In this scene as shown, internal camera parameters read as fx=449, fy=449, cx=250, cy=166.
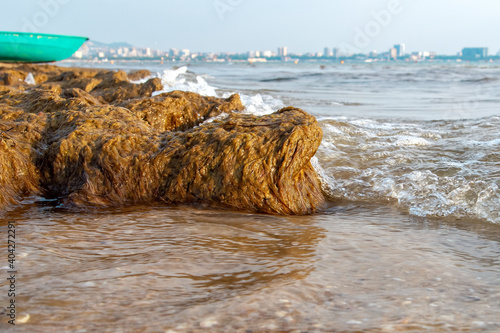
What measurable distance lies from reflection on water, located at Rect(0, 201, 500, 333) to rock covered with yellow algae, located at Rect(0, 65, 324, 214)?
0.21 metres

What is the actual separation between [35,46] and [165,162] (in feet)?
44.8

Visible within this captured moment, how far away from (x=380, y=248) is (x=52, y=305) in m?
1.80

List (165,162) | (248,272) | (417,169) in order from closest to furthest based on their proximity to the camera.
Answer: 1. (248,272)
2. (165,162)
3. (417,169)

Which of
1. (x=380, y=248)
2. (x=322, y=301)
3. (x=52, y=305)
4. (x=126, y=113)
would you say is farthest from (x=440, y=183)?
(x=52, y=305)

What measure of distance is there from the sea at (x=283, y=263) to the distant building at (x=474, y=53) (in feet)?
369

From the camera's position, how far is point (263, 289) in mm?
2023

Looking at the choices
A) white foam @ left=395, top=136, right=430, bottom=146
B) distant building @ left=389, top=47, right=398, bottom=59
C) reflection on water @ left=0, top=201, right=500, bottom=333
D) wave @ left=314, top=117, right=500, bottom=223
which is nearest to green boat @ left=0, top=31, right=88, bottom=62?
wave @ left=314, top=117, right=500, bottom=223

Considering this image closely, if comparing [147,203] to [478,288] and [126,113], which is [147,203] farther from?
[478,288]

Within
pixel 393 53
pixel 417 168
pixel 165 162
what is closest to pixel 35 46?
pixel 165 162

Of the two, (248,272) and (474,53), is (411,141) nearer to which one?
(248,272)

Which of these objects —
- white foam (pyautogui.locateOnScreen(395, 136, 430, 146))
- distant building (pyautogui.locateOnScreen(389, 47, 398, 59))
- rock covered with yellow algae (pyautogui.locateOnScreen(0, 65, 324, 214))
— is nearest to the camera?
rock covered with yellow algae (pyautogui.locateOnScreen(0, 65, 324, 214))

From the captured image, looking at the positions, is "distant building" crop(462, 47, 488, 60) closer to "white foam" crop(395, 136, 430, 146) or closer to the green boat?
the green boat

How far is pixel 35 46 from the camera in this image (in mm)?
14953

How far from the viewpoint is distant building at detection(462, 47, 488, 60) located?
334ft
